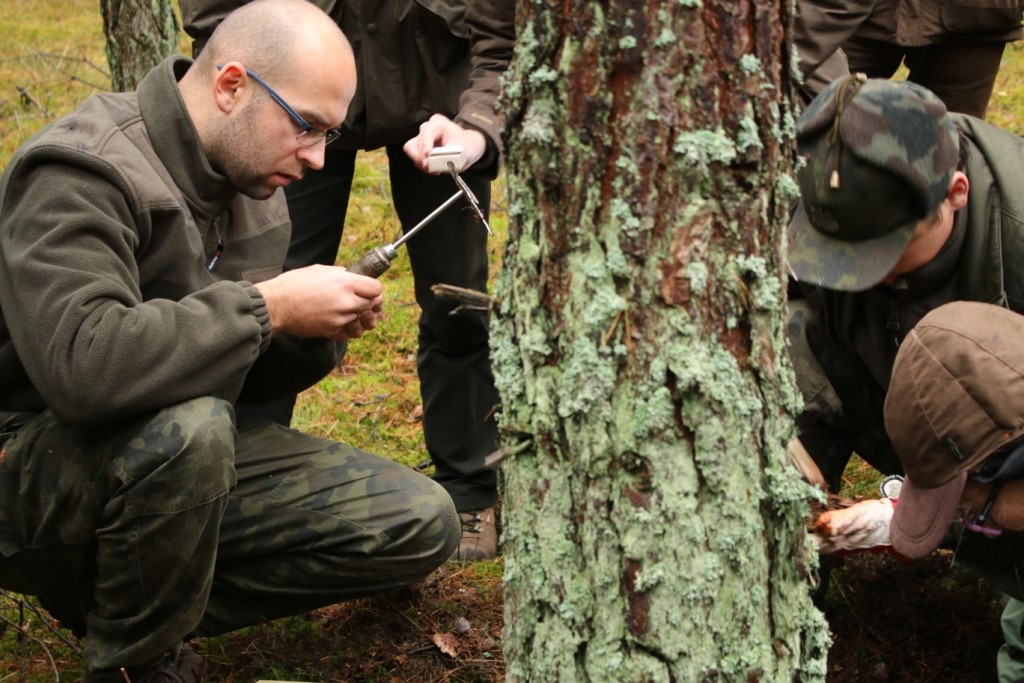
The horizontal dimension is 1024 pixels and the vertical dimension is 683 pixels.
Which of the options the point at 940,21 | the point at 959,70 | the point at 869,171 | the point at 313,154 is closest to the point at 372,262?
the point at 313,154

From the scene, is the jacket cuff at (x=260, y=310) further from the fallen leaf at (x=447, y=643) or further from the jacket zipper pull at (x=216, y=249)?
the fallen leaf at (x=447, y=643)

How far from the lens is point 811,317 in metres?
3.16

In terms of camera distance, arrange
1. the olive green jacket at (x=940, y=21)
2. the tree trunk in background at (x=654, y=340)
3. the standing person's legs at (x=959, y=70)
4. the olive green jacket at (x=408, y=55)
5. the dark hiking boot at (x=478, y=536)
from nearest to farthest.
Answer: the tree trunk in background at (x=654, y=340) → the olive green jacket at (x=408, y=55) → the dark hiking boot at (x=478, y=536) → the olive green jacket at (x=940, y=21) → the standing person's legs at (x=959, y=70)

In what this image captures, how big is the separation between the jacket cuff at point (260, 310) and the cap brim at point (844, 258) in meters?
1.22

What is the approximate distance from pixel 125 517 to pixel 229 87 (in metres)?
1.05

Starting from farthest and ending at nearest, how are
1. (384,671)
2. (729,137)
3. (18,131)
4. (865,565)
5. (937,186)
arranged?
(18,131) → (865,565) → (384,671) → (937,186) → (729,137)

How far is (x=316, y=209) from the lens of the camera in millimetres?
3646

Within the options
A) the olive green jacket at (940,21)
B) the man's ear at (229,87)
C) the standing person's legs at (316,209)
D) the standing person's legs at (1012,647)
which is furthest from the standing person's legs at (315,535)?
the olive green jacket at (940,21)

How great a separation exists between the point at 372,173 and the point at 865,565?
4255 mm

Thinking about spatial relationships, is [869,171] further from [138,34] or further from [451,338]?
[138,34]

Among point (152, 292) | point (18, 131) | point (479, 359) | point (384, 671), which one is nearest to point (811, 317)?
point (479, 359)

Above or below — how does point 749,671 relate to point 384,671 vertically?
above

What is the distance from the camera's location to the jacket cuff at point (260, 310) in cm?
254

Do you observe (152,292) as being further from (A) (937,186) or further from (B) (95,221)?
(A) (937,186)
